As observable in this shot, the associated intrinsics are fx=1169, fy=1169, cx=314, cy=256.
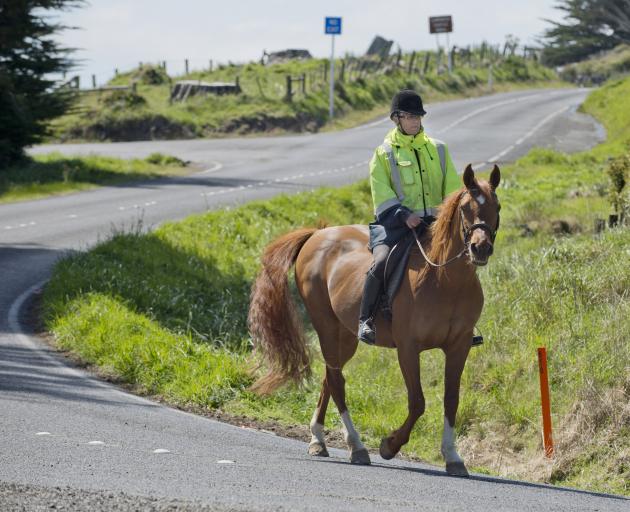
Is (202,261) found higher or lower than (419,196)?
lower

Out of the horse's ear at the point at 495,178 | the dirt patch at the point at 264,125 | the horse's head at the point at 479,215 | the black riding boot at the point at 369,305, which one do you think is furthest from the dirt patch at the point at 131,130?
the horse's head at the point at 479,215

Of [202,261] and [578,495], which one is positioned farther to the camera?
[202,261]

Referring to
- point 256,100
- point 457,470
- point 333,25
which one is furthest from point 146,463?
point 333,25

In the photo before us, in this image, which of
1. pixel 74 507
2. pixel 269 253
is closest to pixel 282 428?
pixel 269 253

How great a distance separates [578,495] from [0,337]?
8988mm

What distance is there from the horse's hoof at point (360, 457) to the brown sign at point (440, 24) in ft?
223

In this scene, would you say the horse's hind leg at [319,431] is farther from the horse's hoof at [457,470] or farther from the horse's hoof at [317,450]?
the horse's hoof at [457,470]

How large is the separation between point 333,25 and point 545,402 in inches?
1838

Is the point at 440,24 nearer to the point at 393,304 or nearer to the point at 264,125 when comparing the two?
the point at 264,125

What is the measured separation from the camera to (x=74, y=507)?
23.8ft

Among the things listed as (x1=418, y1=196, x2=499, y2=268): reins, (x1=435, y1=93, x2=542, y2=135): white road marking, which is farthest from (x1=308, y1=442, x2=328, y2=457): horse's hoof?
(x1=435, y1=93, x2=542, y2=135): white road marking

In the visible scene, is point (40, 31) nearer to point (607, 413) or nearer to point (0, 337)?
point (0, 337)

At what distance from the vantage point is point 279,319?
37.5ft

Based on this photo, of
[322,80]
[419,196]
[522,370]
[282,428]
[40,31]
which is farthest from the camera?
[322,80]
